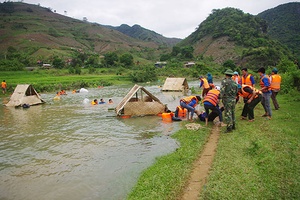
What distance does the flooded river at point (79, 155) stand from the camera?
562 cm

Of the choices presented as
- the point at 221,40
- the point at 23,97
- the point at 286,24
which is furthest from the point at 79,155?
the point at 286,24

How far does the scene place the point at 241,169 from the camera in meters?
5.34

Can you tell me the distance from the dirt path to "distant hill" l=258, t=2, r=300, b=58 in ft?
274

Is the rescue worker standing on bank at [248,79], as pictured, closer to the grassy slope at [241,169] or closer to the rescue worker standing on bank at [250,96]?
the rescue worker standing on bank at [250,96]

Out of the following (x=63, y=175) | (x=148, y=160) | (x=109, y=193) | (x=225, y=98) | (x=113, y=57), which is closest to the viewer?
(x=109, y=193)

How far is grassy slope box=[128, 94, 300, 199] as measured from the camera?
14.8ft

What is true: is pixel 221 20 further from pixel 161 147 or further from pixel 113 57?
pixel 161 147

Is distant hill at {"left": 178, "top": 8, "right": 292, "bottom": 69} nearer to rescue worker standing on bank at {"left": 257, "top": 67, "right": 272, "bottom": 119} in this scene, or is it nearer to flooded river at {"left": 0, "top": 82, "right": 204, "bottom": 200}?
rescue worker standing on bank at {"left": 257, "top": 67, "right": 272, "bottom": 119}

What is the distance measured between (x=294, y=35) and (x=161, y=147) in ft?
329

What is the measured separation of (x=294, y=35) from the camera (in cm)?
8869

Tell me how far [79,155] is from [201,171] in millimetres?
4132

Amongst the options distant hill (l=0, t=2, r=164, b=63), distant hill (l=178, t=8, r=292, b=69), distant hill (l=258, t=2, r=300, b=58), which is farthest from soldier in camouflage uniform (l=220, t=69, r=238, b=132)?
distant hill (l=258, t=2, r=300, b=58)

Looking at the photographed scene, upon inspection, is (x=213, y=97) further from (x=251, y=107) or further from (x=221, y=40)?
(x=221, y=40)

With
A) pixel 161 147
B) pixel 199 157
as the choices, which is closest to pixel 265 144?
pixel 199 157
